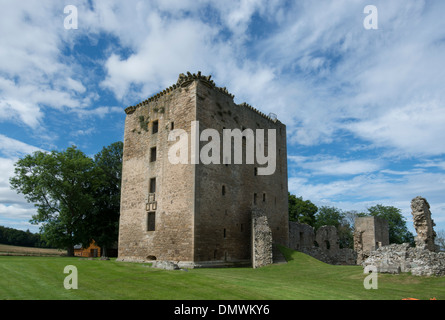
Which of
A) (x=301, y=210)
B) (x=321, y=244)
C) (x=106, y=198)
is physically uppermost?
(x=106, y=198)

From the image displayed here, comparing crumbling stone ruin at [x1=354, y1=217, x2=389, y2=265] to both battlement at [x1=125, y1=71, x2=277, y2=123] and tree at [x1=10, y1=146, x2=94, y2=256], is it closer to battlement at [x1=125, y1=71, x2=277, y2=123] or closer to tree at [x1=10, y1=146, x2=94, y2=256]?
battlement at [x1=125, y1=71, x2=277, y2=123]

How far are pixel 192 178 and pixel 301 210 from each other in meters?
32.5

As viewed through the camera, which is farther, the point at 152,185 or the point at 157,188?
the point at 152,185

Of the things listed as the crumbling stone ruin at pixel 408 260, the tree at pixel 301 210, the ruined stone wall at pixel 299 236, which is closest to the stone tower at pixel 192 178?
the ruined stone wall at pixel 299 236

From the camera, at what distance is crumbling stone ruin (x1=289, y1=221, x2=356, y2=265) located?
3216cm

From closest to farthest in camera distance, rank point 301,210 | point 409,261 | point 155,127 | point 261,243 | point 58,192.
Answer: point 409,261
point 261,243
point 155,127
point 58,192
point 301,210

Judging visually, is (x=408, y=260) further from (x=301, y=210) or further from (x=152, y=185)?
(x=301, y=210)

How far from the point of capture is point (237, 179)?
908 inches

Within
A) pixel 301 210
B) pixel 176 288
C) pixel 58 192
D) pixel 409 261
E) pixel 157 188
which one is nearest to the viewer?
pixel 176 288

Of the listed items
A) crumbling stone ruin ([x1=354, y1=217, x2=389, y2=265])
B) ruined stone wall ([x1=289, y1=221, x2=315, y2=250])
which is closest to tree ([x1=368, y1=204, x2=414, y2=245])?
crumbling stone ruin ([x1=354, y1=217, x2=389, y2=265])

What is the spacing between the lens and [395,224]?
58938 mm

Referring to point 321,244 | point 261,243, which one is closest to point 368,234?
point 321,244

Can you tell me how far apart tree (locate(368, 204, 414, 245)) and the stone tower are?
39.3 m
